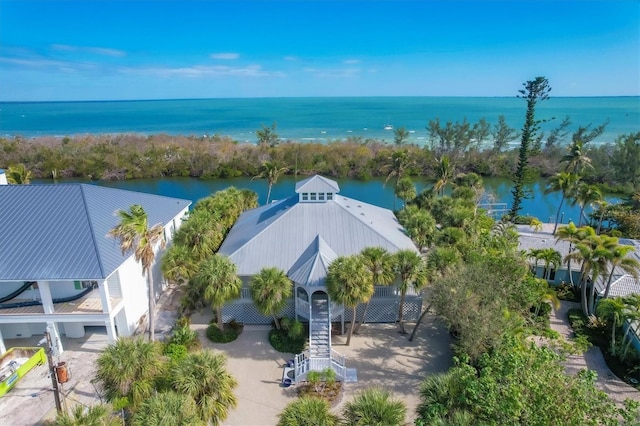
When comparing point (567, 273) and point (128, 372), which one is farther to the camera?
point (567, 273)

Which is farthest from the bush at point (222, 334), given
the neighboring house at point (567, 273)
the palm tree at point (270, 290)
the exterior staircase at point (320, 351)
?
the neighboring house at point (567, 273)

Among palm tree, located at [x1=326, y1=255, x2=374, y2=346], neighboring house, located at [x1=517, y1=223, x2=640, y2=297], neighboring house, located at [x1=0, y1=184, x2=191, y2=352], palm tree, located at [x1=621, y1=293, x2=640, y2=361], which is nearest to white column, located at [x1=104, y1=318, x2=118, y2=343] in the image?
neighboring house, located at [x1=0, y1=184, x2=191, y2=352]

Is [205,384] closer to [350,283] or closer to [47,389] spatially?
[350,283]

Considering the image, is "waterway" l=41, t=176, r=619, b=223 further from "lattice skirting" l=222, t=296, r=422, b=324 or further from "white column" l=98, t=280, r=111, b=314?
"white column" l=98, t=280, r=111, b=314

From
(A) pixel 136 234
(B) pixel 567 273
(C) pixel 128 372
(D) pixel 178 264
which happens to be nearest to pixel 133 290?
(D) pixel 178 264

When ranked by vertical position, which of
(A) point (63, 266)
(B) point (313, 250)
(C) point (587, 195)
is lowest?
(B) point (313, 250)

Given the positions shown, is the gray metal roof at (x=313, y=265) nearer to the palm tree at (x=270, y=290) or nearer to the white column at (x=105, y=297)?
the palm tree at (x=270, y=290)

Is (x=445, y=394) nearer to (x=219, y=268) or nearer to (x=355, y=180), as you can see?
(x=219, y=268)
